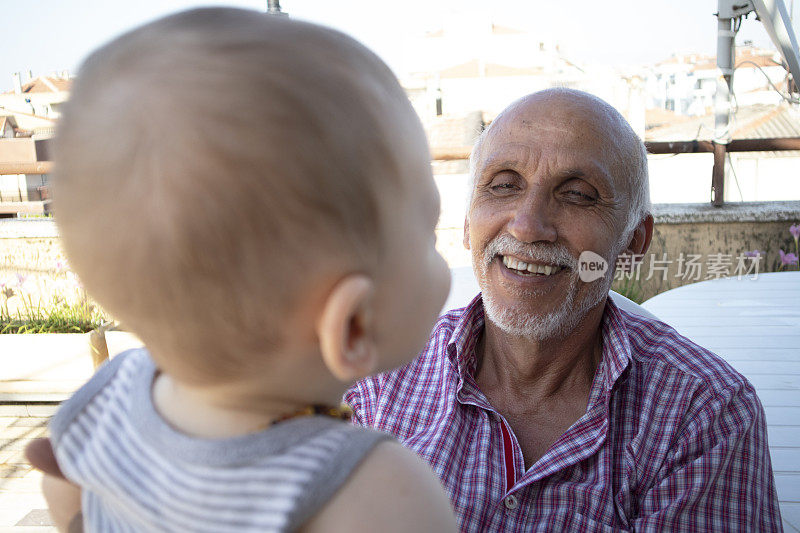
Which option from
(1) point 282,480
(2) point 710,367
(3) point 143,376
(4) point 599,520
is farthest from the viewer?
(2) point 710,367

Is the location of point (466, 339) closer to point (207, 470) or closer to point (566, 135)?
point (566, 135)

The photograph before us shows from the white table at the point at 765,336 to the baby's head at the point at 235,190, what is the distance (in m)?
1.72

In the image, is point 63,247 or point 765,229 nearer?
point 63,247

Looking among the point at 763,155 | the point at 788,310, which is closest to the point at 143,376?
the point at 788,310

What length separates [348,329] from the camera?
56 centimetres

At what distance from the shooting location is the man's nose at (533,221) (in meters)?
1.74

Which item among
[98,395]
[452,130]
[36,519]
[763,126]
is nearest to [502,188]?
[98,395]

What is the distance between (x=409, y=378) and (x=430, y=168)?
1.18 meters

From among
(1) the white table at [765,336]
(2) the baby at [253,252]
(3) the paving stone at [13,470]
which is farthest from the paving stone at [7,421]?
(2) the baby at [253,252]

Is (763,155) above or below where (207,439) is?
below

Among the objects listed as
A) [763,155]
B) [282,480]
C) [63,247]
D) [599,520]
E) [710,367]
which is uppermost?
[63,247]

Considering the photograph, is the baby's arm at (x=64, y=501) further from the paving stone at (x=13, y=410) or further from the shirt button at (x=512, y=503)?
the paving stone at (x=13, y=410)

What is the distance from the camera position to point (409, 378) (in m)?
1.75

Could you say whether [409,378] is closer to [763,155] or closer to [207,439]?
[207,439]
